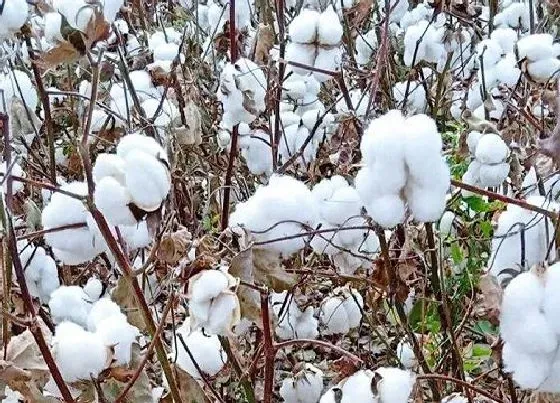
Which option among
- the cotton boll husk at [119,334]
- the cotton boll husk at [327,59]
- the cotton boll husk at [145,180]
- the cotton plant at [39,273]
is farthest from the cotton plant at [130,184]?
the cotton boll husk at [327,59]

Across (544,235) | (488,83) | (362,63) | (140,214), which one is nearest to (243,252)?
(140,214)

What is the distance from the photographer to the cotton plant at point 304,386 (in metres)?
1.45

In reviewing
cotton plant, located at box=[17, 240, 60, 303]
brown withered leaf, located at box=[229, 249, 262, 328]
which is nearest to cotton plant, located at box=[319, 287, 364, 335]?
cotton plant, located at box=[17, 240, 60, 303]

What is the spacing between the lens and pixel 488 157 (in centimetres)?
147

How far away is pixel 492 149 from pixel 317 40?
312 millimetres

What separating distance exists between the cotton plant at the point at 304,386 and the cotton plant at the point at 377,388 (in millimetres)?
520

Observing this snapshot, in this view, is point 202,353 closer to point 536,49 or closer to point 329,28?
point 329,28

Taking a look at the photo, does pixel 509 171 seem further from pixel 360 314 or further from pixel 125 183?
pixel 125 183

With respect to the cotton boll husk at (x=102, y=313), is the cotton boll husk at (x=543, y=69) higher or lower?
higher

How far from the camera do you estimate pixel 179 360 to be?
1.32 meters

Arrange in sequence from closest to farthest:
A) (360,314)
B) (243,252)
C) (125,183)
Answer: (125,183), (243,252), (360,314)

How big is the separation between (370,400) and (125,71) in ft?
2.33

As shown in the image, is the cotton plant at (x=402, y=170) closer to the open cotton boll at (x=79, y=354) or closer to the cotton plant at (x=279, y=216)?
the cotton plant at (x=279, y=216)

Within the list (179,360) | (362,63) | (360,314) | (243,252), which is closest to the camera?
(243,252)
